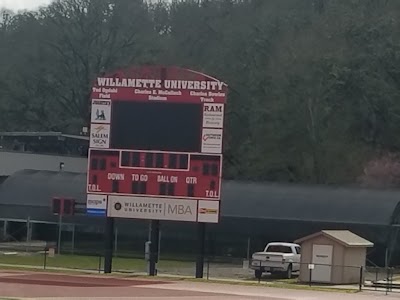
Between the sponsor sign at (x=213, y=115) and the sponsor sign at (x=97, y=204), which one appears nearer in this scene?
the sponsor sign at (x=213, y=115)

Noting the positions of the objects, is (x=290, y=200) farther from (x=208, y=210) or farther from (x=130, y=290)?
(x=130, y=290)

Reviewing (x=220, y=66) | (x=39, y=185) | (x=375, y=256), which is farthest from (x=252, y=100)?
(x=375, y=256)

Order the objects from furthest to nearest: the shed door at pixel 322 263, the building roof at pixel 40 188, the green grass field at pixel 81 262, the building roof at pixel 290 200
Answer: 1. the building roof at pixel 40 188
2. the building roof at pixel 290 200
3. the green grass field at pixel 81 262
4. the shed door at pixel 322 263

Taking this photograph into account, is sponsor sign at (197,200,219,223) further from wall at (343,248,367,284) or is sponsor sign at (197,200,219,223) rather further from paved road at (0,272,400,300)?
wall at (343,248,367,284)

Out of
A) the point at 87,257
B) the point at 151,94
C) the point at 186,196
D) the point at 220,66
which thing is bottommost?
the point at 87,257

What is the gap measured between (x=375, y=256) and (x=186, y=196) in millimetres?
15300

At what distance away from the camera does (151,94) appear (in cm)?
4041

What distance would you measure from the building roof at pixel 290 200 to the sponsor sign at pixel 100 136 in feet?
51.9

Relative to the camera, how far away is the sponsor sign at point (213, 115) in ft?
129

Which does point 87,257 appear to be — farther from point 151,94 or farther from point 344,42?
point 344,42

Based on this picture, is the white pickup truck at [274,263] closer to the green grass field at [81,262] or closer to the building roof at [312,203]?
the green grass field at [81,262]

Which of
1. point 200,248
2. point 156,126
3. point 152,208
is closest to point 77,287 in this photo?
point 152,208

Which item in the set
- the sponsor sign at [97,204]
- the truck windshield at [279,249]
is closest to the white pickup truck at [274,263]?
the truck windshield at [279,249]

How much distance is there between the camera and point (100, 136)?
133 feet
